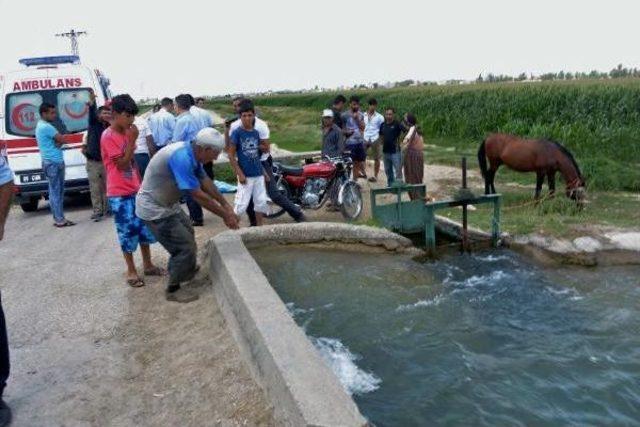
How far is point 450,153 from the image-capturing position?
57.6 feet

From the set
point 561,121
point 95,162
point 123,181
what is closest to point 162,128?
point 95,162

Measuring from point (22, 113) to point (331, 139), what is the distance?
205 inches

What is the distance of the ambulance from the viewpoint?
31.9 ft

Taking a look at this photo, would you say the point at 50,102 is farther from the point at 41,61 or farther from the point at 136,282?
the point at 136,282

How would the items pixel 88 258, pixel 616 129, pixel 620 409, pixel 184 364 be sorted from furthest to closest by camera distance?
1. pixel 616 129
2. pixel 88 258
3. pixel 620 409
4. pixel 184 364

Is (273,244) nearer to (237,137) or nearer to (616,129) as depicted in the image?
(237,137)

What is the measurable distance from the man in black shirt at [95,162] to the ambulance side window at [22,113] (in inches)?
66.6

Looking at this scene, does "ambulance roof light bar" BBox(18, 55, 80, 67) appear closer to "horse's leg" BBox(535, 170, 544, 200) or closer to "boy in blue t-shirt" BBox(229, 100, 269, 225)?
"boy in blue t-shirt" BBox(229, 100, 269, 225)

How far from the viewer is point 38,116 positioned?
1001cm

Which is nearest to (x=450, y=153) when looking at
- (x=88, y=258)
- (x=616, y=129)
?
(x=616, y=129)

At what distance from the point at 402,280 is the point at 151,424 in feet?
12.8

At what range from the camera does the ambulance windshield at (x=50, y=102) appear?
9906 millimetres

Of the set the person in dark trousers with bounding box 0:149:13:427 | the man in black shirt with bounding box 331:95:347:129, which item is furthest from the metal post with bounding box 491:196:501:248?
the person in dark trousers with bounding box 0:149:13:427

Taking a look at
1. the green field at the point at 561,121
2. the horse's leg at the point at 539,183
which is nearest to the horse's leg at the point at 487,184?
the horse's leg at the point at 539,183
